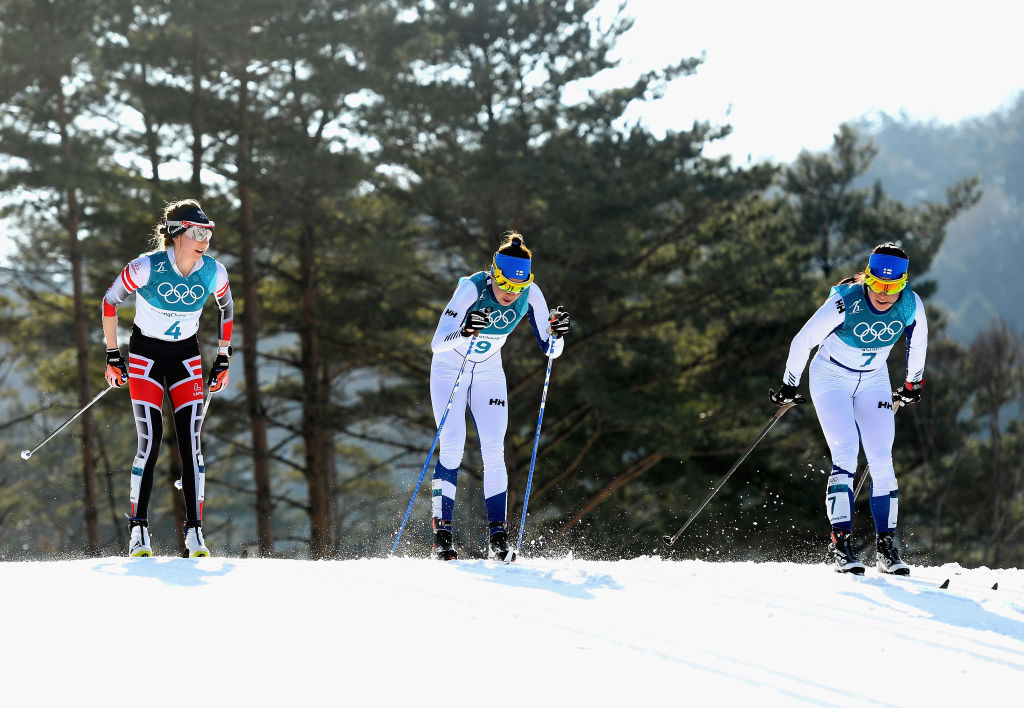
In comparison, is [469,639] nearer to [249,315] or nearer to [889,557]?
[889,557]

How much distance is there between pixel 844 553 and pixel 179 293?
→ 14.7ft

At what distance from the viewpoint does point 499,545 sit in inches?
275

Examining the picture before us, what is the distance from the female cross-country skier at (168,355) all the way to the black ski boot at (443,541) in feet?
4.82

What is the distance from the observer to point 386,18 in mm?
20500

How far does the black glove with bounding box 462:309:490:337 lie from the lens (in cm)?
688

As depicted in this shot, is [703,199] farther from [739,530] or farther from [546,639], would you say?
[546,639]

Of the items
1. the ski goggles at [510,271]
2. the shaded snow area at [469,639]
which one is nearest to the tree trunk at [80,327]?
the ski goggles at [510,271]

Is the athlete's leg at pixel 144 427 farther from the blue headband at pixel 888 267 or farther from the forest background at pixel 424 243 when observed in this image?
the forest background at pixel 424 243

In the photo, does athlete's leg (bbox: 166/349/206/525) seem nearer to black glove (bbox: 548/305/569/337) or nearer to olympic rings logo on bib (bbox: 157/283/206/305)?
olympic rings logo on bib (bbox: 157/283/206/305)

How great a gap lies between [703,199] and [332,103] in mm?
7258

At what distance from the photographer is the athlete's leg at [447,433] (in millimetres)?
7148

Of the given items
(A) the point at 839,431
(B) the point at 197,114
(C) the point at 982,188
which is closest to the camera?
(A) the point at 839,431

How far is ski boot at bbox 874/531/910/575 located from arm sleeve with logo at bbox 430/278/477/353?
305 cm

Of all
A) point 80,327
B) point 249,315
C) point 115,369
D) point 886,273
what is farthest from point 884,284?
point 80,327
